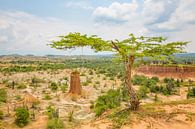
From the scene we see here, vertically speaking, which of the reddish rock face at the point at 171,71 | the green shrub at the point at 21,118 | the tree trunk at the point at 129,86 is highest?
the tree trunk at the point at 129,86

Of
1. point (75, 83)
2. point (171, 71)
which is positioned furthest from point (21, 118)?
point (171, 71)

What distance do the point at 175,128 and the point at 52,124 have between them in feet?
28.2

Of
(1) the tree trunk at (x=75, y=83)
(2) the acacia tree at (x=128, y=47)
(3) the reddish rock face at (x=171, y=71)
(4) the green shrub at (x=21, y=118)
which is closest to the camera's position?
(2) the acacia tree at (x=128, y=47)

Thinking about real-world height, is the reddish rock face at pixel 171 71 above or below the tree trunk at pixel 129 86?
below

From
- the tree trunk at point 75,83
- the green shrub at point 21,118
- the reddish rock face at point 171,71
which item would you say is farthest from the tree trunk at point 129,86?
the reddish rock face at point 171,71

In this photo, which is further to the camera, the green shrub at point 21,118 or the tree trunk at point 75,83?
the tree trunk at point 75,83

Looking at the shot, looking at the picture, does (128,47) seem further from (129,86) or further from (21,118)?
(21,118)

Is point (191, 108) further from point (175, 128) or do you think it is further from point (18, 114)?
point (18, 114)

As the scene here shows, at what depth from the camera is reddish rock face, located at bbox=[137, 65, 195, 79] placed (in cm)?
4884

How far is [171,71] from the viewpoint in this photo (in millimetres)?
53469

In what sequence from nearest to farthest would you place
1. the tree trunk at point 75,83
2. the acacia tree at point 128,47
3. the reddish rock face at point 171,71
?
the acacia tree at point 128,47, the tree trunk at point 75,83, the reddish rock face at point 171,71

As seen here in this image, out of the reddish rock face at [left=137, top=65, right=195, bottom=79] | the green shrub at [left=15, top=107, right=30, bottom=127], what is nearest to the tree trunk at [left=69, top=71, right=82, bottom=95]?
the green shrub at [left=15, top=107, right=30, bottom=127]

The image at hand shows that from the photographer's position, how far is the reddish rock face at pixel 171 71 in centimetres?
4884

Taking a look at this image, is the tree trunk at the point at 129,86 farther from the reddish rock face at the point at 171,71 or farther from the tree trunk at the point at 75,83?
the reddish rock face at the point at 171,71
